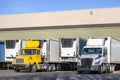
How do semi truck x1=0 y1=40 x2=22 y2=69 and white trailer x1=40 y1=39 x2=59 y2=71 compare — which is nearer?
white trailer x1=40 y1=39 x2=59 y2=71

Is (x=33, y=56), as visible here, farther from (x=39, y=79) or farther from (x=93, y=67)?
(x=39, y=79)

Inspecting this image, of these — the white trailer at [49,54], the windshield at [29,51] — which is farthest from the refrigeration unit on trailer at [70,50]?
the windshield at [29,51]

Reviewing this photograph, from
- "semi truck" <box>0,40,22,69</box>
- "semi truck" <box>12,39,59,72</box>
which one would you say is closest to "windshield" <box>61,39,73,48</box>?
"semi truck" <box>12,39,59,72</box>

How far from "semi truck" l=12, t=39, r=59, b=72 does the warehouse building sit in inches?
509

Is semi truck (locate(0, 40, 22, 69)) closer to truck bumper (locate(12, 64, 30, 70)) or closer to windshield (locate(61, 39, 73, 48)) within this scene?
truck bumper (locate(12, 64, 30, 70))

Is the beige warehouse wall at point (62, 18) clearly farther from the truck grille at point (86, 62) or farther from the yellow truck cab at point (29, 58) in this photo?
the truck grille at point (86, 62)

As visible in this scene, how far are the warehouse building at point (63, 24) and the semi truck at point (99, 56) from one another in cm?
1268

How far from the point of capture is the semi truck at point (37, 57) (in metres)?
35.0

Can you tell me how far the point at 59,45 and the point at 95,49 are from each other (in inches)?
187

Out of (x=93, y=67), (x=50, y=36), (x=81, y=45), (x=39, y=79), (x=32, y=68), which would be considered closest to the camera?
(x=39, y=79)

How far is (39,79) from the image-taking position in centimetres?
2417

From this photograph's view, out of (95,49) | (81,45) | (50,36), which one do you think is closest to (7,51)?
(81,45)

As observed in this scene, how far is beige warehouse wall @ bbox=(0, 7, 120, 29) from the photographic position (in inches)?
1927

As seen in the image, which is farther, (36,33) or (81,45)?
(36,33)
